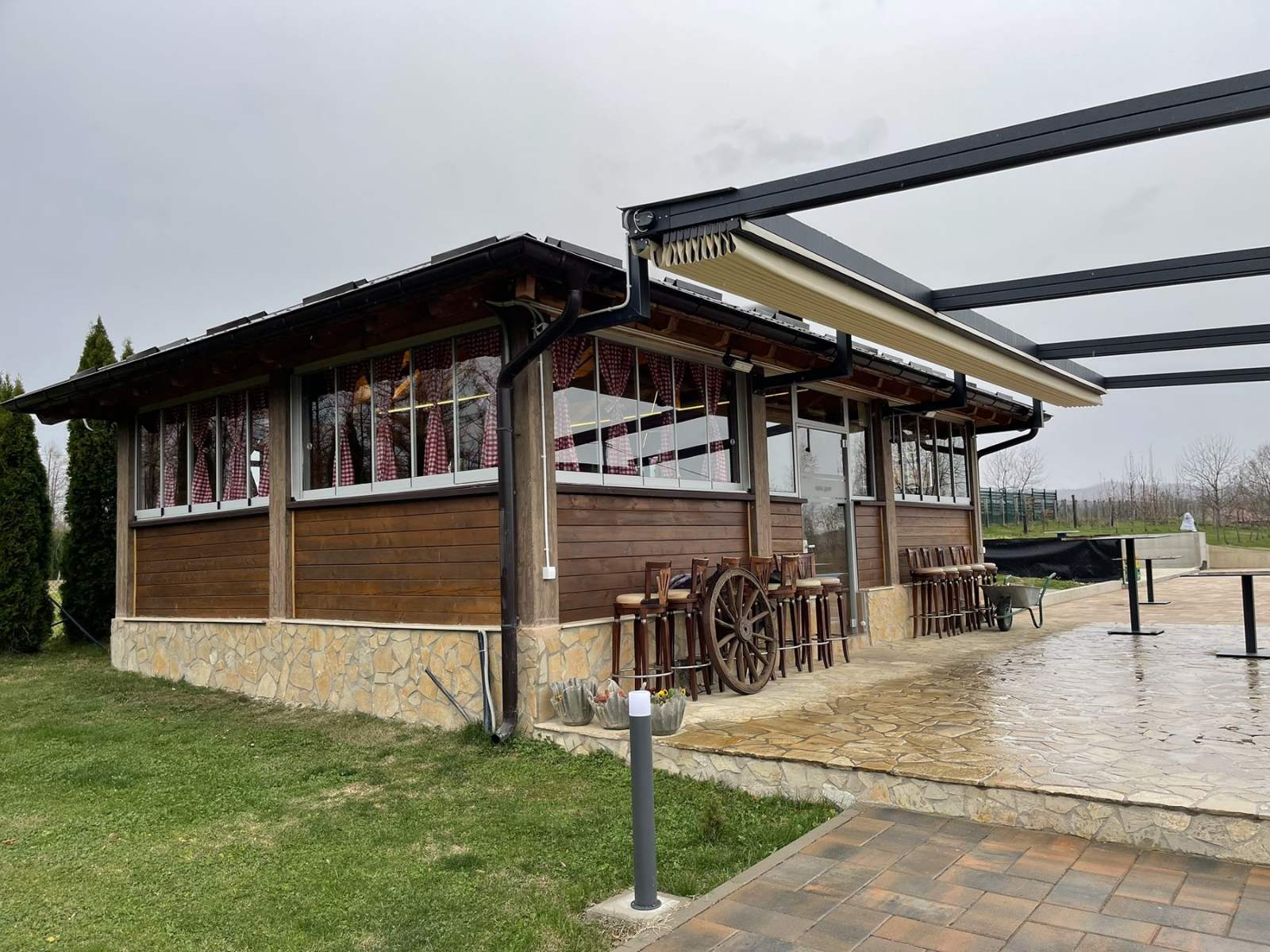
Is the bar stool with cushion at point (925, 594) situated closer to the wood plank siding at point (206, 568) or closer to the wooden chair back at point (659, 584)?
the wooden chair back at point (659, 584)

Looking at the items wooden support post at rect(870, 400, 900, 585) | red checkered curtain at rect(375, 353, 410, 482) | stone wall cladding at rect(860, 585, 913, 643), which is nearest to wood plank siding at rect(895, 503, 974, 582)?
wooden support post at rect(870, 400, 900, 585)

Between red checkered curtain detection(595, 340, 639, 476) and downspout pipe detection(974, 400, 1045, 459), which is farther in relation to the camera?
downspout pipe detection(974, 400, 1045, 459)

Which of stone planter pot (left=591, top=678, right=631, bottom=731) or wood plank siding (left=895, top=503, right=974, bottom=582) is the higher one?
wood plank siding (left=895, top=503, right=974, bottom=582)

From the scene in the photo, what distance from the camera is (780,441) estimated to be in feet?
29.7

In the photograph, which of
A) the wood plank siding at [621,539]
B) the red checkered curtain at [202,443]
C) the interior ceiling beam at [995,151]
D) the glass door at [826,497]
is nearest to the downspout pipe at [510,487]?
the wood plank siding at [621,539]

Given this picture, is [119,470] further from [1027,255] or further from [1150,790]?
[1150,790]

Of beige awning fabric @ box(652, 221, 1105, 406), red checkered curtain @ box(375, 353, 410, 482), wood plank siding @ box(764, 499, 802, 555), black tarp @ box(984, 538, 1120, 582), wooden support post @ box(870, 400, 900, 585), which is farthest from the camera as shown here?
black tarp @ box(984, 538, 1120, 582)

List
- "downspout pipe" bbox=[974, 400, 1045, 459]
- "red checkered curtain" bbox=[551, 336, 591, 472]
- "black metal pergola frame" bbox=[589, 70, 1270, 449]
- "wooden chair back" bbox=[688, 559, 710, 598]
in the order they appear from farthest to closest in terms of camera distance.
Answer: "downspout pipe" bbox=[974, 400, 1045, 459]
"wooden chair back" bbox=[688, 559, 710, 598]
"red checkered curtain" bbox=[551, 336, 591, 472]
"black metal pergola frame" bbox=[589, 70, 1270, 449]

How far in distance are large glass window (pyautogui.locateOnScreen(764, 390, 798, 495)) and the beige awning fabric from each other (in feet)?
6.08

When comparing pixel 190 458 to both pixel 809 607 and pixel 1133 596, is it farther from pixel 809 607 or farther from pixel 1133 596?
pixel 1133 596

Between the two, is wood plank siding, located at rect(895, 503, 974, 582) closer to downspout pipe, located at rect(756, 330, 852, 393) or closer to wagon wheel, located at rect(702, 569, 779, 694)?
downspout pipe, located at rect(756, 330, 852, 393)

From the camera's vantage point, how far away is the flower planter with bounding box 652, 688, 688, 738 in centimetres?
517

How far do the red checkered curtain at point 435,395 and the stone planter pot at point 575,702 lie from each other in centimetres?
194

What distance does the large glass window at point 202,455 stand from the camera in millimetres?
8547
